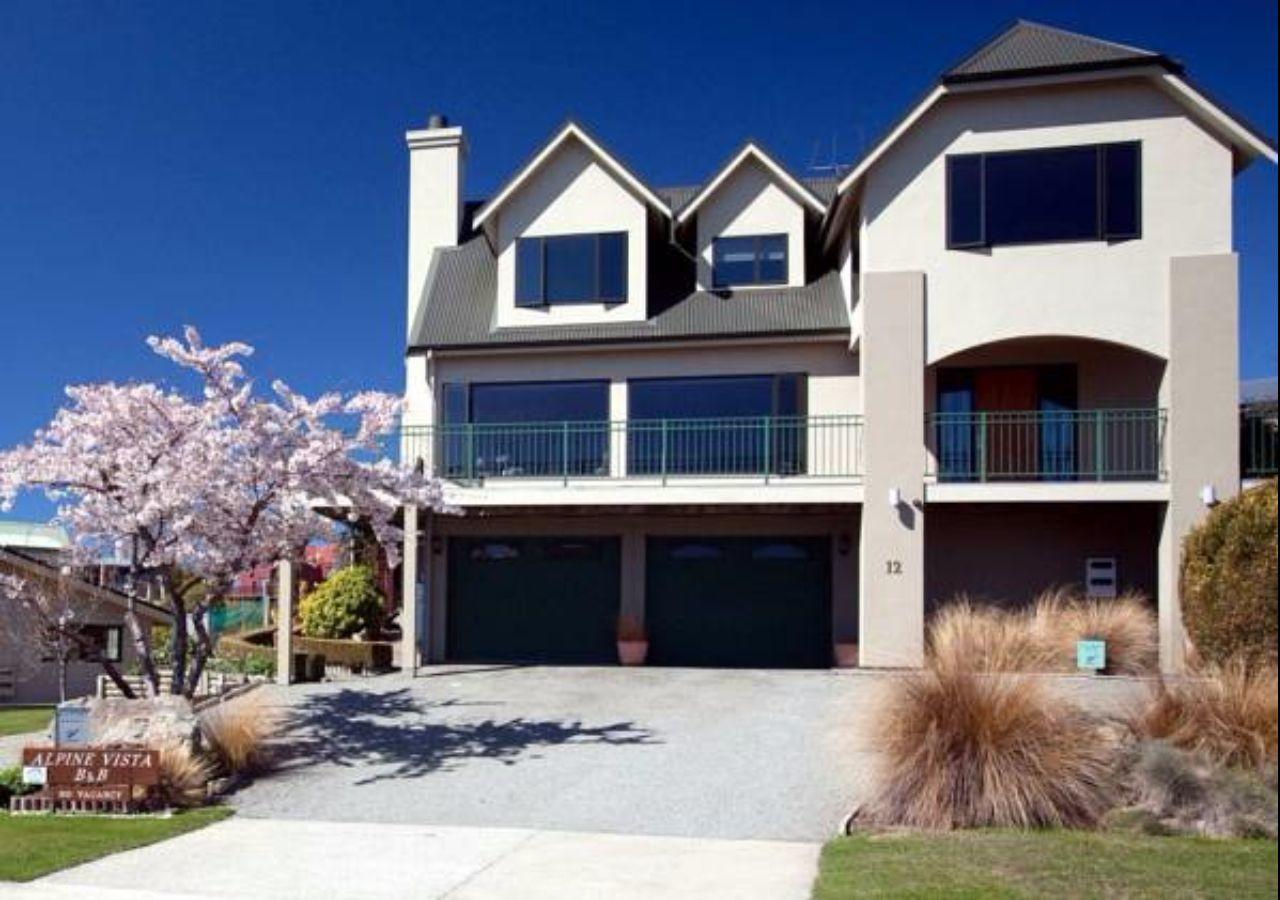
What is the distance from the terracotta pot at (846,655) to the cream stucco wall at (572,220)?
7.44 meters

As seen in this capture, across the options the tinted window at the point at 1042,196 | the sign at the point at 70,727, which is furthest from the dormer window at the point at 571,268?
the sign at the point at 70,727

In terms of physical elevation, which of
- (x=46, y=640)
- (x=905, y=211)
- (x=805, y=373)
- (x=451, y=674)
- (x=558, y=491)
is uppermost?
(x=905, y=211)

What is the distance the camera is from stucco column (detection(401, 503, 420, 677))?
20203mm

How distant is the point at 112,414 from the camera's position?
12570mm

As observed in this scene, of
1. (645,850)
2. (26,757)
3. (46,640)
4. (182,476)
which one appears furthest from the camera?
(46,640)

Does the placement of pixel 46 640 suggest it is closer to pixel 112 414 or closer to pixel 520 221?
pixel 112 414

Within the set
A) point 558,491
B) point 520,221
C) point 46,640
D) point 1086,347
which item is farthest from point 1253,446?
point 46,640

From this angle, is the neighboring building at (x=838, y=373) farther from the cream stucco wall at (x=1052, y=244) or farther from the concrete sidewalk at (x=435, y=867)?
the concrete sidewalk at (x=435, y=867)

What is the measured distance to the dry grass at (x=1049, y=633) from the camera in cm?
1106

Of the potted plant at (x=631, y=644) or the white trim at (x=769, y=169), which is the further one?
the white trim at (x=769, y=169)

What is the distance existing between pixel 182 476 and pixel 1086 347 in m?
15.2

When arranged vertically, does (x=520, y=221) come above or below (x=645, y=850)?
above

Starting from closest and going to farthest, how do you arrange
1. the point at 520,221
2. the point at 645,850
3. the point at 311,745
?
the point at 645,850 → the point at 311,745 → the point at 520,221

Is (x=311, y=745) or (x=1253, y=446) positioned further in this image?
(x=1253, y=446)
